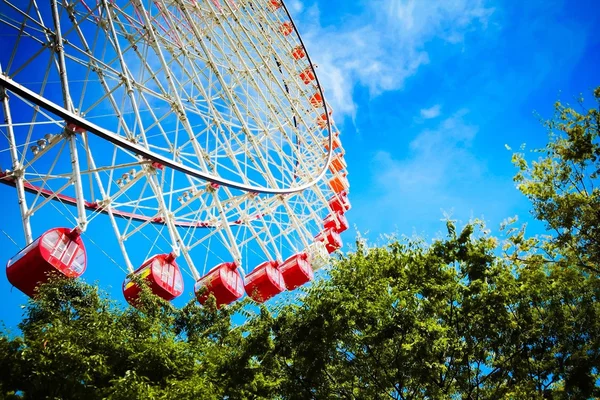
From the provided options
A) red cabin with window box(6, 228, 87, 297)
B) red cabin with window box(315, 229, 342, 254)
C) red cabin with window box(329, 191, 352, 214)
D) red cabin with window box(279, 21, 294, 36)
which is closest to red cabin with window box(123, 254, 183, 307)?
red cabin with window box(6, 228, 87, 297)

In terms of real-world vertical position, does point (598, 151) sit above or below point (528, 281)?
above

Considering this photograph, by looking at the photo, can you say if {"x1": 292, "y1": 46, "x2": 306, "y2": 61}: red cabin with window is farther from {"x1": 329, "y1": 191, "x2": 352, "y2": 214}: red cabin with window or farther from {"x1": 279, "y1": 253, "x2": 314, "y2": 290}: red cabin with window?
{"x1": 279, "y1": 253, "x2": 314, "y2": 290}: red cabin with window

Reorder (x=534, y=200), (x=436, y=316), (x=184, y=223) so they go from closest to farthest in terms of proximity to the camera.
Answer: (x=436, y=316) < (x=534, y=200) < (x=184, y=223)

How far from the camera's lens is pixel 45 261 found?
9070 mm

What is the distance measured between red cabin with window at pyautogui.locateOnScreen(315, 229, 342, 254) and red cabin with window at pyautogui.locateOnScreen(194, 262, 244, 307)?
8.99 m

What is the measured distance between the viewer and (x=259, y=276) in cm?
1570

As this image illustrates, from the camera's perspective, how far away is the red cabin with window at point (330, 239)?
2256cm

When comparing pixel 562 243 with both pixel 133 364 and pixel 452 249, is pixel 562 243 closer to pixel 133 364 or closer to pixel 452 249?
pixel 452 249

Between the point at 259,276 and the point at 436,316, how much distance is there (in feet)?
26.3

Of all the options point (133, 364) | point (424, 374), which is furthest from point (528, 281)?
point (133, 364)

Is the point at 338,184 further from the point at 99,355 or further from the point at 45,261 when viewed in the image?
the point at 99,355

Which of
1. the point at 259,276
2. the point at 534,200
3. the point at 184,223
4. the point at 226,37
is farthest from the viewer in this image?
the point at 184,223

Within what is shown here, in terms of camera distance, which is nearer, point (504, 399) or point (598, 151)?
point (504, 399)

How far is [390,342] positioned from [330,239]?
47.8 feet
